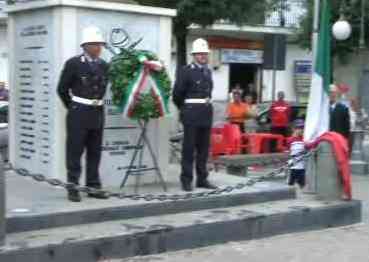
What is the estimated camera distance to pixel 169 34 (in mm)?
10508

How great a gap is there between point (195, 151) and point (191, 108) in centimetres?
59

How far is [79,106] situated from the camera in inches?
347

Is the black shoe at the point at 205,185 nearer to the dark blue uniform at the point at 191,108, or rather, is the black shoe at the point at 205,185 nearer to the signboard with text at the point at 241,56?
the dark blue uniform at the point at 191,108

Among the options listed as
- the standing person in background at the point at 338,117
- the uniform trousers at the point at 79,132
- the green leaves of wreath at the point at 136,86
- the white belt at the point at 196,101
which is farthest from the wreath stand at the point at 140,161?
the standing person in background at the point at 338,117

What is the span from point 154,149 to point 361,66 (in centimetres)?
3274

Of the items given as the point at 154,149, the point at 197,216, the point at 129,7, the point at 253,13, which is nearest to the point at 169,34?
the point at 129,7

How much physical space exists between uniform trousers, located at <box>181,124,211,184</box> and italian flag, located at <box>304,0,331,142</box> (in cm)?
285

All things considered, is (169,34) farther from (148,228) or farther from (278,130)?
(278,130)

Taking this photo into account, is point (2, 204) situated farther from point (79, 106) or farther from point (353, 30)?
point (353, 30)

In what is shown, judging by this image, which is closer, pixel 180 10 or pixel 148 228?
pixel 148 228

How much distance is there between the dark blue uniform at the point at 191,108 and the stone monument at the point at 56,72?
659 mm

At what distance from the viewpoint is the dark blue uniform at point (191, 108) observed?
9.77m

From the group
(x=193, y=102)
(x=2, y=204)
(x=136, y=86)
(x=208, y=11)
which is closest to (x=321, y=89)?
(x=193, y=102)

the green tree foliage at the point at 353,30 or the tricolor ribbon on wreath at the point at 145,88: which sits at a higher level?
the green tree foliage at the point at 353,30
